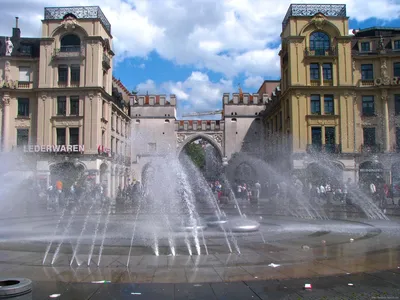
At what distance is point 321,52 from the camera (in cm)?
3519

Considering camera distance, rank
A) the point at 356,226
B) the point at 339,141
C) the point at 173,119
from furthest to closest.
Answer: the point at 173,119, the point at 339,141, the point at 356,226

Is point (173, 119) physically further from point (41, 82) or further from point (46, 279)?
point (46, 279)

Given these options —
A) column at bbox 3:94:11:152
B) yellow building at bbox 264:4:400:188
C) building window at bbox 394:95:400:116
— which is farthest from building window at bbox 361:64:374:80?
column at bbox 3:94:11:152

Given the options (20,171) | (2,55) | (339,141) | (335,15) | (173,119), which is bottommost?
(20,171)

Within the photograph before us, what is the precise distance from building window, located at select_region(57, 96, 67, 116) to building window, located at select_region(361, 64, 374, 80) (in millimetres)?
27843

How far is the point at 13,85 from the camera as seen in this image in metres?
37.1

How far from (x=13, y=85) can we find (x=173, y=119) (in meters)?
19.0

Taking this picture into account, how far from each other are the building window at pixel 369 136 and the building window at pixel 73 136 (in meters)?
26.3

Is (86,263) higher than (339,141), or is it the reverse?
(339,141)

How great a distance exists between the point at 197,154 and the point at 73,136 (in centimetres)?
4017

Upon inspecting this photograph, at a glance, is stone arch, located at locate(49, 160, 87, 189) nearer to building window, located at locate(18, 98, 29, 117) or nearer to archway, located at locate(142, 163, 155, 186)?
building window, located at locate(18, 98, 29, 117)

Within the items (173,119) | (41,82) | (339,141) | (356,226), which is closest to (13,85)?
(41,82)

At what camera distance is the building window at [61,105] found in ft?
119

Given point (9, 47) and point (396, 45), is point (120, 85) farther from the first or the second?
point (396, 45)
